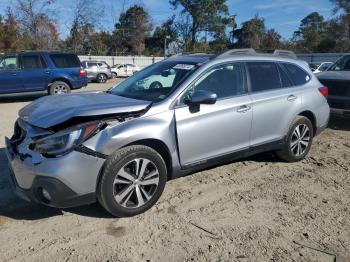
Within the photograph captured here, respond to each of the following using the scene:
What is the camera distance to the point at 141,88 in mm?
5133

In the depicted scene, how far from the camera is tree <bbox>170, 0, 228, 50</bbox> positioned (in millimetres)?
57406

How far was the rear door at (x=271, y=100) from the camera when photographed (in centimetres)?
530

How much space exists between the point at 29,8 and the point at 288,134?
33200 mm

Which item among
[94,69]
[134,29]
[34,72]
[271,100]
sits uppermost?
[134,29]

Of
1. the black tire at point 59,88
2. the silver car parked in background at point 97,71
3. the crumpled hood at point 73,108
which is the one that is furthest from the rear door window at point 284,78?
the silver car parked in background at point 97,71

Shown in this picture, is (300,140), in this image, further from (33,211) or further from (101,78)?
(101,78)

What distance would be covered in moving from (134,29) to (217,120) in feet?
195

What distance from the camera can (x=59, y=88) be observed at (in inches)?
567

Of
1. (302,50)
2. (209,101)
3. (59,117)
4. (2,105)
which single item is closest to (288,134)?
(209,101)

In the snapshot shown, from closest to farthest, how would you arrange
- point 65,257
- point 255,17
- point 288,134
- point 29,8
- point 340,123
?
point 65,257, point 288,134, point 340,123, point 29,8, point 255,17

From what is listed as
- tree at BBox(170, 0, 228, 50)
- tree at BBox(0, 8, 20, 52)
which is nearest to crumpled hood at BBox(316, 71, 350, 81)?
tree at BBox(0, 8, 20, 52)

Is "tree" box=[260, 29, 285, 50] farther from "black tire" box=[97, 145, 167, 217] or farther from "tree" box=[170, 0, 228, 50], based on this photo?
"black tire" box=[97, 145, 167, 217]

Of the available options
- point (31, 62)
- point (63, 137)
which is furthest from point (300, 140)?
point (31, 62)

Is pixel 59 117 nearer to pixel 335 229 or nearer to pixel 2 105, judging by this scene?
pixel 335 229
